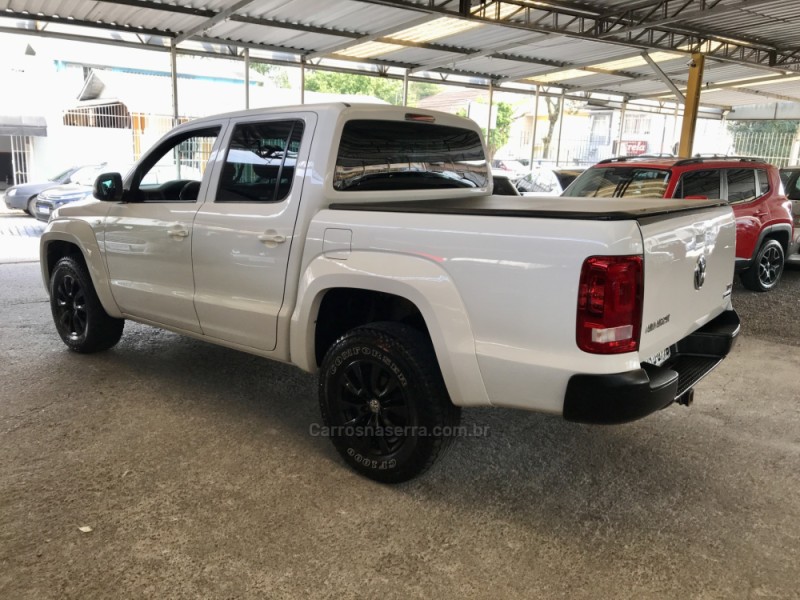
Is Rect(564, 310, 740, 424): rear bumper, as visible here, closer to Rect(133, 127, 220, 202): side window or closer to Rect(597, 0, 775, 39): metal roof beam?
Rect(133, 127, 220, 202): side window

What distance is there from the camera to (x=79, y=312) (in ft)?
16.8

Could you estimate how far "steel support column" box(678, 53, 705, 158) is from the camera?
14273 millimetres

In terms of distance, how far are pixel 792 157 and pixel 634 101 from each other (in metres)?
8.98

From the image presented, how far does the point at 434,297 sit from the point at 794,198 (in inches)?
348

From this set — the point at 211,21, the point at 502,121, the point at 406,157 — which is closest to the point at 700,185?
the point at 406,157

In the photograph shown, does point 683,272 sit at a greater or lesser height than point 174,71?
lesser

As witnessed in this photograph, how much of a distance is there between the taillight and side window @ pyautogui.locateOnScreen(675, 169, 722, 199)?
17.3 feet

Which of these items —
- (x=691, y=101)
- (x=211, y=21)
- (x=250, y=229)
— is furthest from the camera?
(x=691, y=101)

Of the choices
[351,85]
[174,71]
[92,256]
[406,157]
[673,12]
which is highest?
[351,85]

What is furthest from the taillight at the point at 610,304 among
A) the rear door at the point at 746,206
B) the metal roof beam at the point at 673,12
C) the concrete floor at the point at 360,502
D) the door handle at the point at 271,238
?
the metal roof beam at the point at 673,12

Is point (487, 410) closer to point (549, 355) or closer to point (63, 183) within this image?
point (549, 355)

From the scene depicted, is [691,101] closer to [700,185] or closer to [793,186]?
[793,186]

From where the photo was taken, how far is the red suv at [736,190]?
24.0 ft

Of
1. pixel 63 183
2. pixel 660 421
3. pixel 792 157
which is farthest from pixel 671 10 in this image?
pixel 792 157
